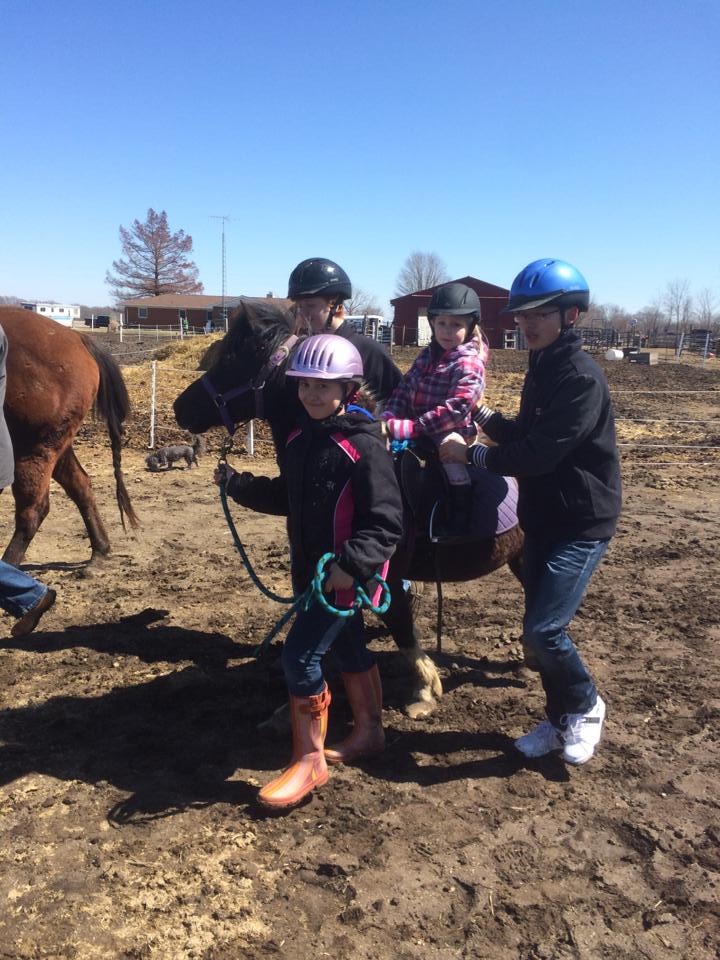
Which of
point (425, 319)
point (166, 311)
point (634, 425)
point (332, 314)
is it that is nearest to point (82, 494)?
point (332, 314)

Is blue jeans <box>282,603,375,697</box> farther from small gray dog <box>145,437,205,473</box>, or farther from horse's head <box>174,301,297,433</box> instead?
small gray dog <box>145,437,205,473</box>

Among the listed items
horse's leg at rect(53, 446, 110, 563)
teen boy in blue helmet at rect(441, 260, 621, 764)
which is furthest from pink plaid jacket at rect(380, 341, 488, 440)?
horse's leg at rect(53, 446, 110, 563)

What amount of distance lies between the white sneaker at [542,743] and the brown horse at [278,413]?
571mm

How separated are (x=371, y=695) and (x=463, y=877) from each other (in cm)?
85

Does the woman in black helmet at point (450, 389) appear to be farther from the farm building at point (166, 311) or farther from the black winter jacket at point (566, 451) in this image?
the farm building at point (166, 311)

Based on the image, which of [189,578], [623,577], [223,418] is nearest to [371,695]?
[223,418]

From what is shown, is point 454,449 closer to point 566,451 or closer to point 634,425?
point 566,451

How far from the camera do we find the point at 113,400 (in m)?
5.95

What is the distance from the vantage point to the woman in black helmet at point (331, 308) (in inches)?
137

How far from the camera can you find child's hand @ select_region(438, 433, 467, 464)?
10.2 ft

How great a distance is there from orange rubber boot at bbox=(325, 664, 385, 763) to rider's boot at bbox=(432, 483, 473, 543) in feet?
2.39

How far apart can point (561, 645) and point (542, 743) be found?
0.56 m

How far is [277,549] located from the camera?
6262mm

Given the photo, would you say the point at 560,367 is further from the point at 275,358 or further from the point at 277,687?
the point at 277,687
